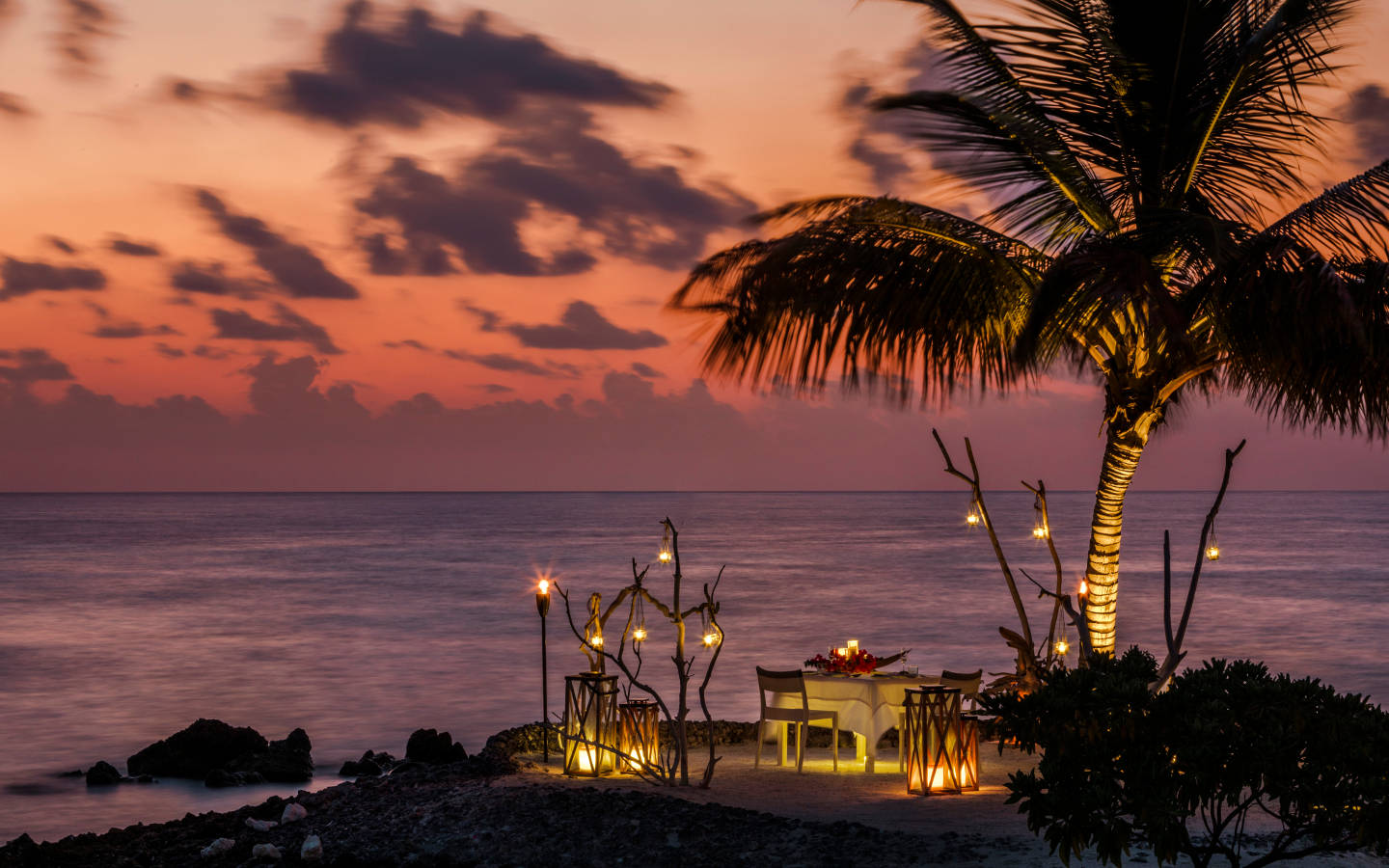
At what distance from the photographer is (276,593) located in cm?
4128

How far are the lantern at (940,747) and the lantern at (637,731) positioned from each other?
1.95 meters

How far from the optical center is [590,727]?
32.7 feet

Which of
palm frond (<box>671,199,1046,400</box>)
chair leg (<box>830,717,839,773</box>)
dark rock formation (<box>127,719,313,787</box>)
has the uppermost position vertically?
palm frond (<box>671,199,1046,400</box>)

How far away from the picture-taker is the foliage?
15.6ft

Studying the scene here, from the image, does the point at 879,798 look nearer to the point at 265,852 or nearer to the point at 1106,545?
the point at 1106,545

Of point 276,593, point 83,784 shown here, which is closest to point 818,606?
point 276,593

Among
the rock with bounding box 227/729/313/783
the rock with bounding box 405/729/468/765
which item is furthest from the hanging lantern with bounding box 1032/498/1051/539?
the rock with bounding box 227/729/313/783

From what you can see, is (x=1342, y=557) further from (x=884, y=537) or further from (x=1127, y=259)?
(x=1127, y=259)

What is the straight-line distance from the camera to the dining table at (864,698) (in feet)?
34.1

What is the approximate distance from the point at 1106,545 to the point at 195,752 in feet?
31.1

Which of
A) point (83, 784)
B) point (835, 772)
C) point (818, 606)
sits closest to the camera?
point (835, 772)

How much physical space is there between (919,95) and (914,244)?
1.03 meters

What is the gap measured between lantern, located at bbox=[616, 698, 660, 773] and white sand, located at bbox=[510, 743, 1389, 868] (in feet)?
0.73

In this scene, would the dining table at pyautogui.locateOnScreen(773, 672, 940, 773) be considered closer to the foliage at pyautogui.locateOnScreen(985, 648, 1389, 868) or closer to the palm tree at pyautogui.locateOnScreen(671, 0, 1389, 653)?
the palm tree at pyautogui.locateOnScreen(671, 0, 1389, 653)
